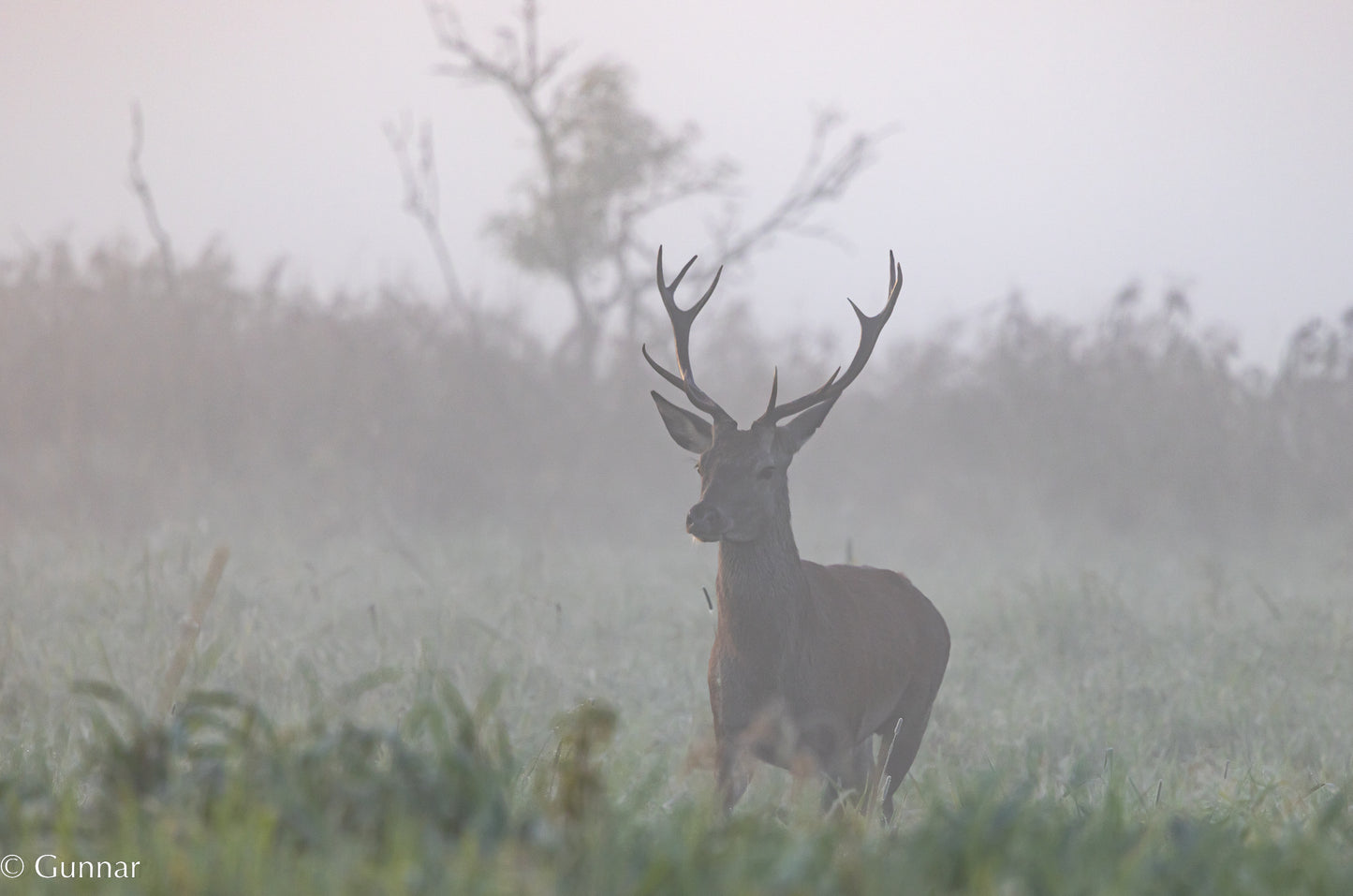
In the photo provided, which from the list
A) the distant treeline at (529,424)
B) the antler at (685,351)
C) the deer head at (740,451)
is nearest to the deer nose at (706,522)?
the deer head at (740,451)

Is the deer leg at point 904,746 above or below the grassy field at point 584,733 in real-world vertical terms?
below

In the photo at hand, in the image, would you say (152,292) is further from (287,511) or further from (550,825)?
(550,825)

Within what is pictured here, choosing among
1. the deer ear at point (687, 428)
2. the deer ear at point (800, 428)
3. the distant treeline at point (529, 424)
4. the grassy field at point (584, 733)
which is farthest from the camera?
the distant treeline at point (529, 424)

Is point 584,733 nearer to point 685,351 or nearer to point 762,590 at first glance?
point 762,590

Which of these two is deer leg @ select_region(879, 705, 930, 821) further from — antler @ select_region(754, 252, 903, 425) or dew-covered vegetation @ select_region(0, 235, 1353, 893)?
antler @ select_region(754, 252, 903, 425)

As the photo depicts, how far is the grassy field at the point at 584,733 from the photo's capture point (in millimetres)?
1894

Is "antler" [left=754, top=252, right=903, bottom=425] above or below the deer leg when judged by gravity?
above

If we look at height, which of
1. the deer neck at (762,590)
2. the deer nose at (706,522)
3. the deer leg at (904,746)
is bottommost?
the deer leg at (904,746)

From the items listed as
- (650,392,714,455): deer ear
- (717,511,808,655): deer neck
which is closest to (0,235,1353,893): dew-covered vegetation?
(717,511,808,655): deer neck

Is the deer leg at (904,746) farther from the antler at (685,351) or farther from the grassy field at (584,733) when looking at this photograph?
the antler at (685,351)

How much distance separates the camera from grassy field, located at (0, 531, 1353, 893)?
1.89 meters

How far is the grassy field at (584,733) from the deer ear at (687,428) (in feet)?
3.24

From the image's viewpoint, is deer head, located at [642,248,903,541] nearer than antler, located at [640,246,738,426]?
Yes

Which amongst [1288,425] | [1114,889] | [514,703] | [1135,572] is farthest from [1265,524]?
[1114,889]
